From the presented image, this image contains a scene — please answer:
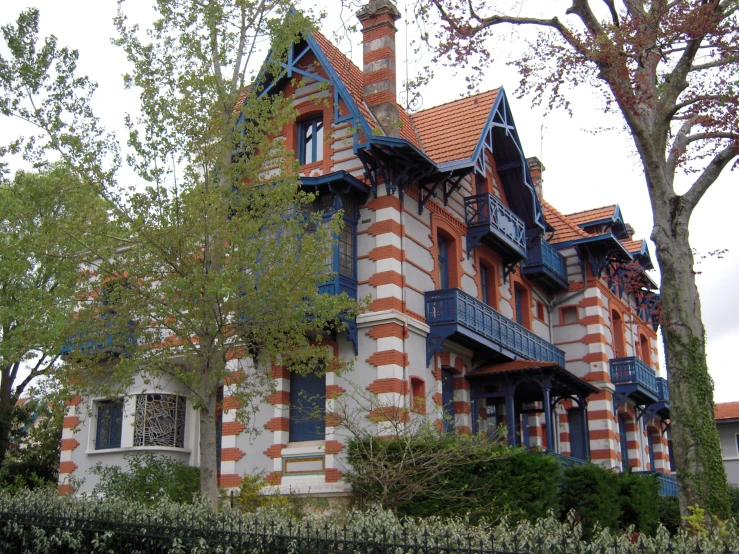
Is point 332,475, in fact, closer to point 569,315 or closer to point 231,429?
point 231,429

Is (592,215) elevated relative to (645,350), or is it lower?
elevated

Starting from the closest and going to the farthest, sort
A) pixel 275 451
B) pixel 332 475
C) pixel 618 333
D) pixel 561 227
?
1. pixel 332 475
2. pixel 275 451
3. pixel 561 227
4. pixel 618 333

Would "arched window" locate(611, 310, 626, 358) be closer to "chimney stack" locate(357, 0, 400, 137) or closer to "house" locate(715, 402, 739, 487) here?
"house" locate(715, 402, 739, 487)

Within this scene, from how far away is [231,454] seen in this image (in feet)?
60.7

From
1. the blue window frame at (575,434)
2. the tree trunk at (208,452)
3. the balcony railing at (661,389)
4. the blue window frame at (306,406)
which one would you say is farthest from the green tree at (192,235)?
the balcony railing at (661,389)

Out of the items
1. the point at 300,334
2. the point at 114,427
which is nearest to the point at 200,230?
the point at 300,334

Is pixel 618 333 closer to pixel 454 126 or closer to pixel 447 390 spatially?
pixel 447 390

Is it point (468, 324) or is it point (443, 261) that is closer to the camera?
point (468, 324)

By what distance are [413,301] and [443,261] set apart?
8.65 ft

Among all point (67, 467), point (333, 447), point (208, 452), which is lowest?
point (208, 452)

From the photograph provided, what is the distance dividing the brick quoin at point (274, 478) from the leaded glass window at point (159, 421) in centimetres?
398

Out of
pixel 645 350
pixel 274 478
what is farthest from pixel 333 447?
pixel 645 350

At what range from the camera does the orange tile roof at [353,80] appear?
1898 centimetres

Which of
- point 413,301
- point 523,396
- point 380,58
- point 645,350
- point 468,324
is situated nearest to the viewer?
point 413,301
